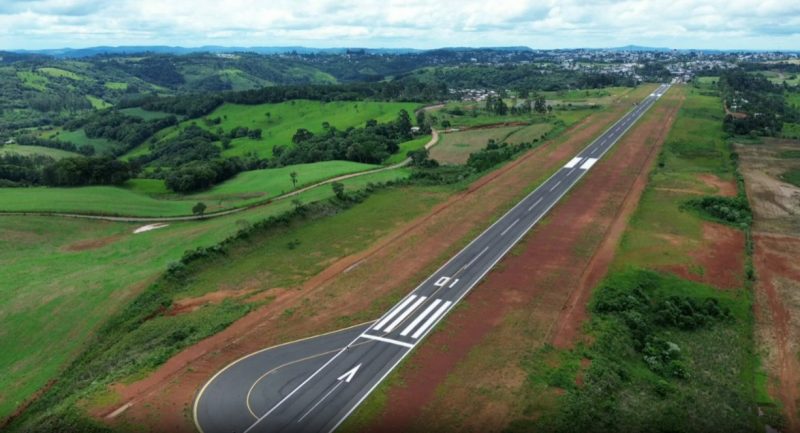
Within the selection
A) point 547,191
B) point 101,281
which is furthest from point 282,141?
point 101,281

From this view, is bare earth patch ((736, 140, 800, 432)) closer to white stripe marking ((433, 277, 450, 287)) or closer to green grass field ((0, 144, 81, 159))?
white stripe marking ((433, 277, 450, 287))

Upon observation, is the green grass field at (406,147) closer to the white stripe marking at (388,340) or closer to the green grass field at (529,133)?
the green grass field at (529,133)

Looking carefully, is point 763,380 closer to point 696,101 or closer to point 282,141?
point 282,141

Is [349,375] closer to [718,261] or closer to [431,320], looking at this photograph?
[431,320]

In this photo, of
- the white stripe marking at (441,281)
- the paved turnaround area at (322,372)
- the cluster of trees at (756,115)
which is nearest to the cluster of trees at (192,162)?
the white stripe marking at (441,281)

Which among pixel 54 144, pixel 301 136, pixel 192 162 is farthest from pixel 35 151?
pixel 301 136

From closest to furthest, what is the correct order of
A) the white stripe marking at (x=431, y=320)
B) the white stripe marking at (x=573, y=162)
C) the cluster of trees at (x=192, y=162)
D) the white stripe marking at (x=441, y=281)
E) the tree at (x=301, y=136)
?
1. the white stripe marking at (x=431, y=320)
2. the white stripe marking at (x=441, y=281)
3. the white stripe marking at (x=573, y=162)
4. the cluster of trees at (x=192, y=162)
5. the tree at (x=301, y=136)
